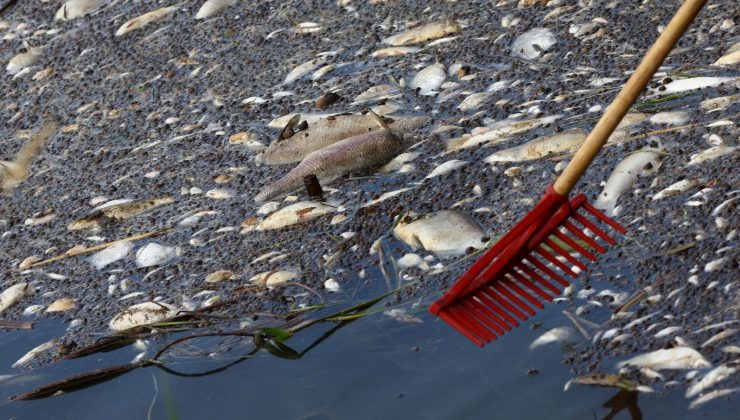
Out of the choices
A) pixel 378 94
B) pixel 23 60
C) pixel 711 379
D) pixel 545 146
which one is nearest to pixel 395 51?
pixel 378 94

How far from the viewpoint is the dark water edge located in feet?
7.51

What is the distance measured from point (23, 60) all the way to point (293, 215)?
2585 mm

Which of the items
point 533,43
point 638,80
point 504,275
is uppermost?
point 638,80

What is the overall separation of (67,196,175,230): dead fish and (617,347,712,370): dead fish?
1.98 m

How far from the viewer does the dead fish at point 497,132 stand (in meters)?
3.54

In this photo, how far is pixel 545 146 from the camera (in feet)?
11.0

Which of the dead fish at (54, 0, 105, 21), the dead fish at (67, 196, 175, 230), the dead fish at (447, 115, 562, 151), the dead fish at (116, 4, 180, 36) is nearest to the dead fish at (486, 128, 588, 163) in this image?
the dead fish at (447, 115, 562, 151)

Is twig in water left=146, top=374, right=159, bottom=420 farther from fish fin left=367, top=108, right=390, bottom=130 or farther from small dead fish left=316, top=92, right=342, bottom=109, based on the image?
small dead fish left=316, top=92, right=342, bottom=109

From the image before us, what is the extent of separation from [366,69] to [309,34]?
526 mm

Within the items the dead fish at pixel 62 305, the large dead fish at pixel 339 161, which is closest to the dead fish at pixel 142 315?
the dead fish at pixel 62 305

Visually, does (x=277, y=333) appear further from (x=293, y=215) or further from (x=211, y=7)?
(x=211, y=7)

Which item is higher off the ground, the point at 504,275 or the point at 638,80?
the point at 638,80

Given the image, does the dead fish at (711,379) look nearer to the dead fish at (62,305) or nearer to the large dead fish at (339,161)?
the large dead fish at (339,161)

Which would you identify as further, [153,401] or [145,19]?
[145,19]
